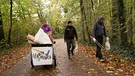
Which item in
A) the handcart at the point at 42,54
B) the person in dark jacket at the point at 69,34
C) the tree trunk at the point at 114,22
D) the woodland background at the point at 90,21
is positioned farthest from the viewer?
the tree trunk at the point at 114,22

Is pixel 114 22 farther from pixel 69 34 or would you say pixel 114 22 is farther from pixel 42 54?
pixel 42 54

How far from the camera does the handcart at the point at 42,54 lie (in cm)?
847

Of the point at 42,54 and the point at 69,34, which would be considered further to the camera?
the point at 69,34

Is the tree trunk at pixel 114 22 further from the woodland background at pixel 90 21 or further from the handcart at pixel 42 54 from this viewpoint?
the handcart at pixel 42 54

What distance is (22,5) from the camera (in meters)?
23.9

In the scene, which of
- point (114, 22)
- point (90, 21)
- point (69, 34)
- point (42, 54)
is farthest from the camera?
point (90, 21)

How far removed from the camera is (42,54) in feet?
28.0

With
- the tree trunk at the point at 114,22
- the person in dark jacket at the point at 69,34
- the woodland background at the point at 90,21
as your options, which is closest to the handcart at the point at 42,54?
the person in dark jacket at the point at 69,34

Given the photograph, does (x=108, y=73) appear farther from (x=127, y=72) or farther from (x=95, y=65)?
(x=95, y=65)

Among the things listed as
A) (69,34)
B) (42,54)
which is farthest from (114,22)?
(42,54)

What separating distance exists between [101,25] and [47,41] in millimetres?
2953

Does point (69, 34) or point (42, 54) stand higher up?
point (69, 34)

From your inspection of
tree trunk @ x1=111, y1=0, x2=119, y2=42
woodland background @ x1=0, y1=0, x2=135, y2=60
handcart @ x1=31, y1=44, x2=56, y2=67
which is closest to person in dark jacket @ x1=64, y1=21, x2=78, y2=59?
handcart @ x1=31, y1=44, x2=56, y2=67

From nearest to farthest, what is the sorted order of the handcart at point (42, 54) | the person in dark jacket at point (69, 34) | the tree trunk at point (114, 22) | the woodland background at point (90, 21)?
the handcart at point (42, 54) → the person in dark jacket at point (69, 34) → the woodland background at point (90, 21) → the tree trunk at point (114, 22)
